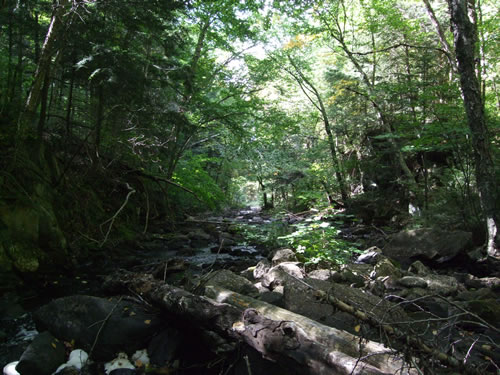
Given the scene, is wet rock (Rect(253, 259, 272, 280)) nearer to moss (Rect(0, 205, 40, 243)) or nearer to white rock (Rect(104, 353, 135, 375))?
white rock (Rect(104, 353, 135, 375))

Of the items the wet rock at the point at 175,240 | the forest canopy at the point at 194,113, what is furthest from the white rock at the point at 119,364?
the wet rock at the point at 175,240

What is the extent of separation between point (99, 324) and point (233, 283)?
76.0 inches

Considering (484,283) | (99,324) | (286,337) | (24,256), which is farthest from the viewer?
(484,283)

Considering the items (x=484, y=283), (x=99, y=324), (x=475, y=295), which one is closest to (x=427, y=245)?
(x=484, y=283)

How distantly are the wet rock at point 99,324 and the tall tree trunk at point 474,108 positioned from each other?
7332 mm

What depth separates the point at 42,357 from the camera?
2.82 metres

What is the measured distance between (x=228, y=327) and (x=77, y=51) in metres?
7.77

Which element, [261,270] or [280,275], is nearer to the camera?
[280,275]

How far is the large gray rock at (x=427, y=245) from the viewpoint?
24.4 ft

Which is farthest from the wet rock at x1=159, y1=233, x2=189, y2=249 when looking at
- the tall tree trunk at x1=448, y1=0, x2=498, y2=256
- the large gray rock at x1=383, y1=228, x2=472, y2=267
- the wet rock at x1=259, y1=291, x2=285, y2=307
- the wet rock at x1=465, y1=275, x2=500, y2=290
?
the tall tree trunk at x1=448, y1=0, x2=498, y2=256

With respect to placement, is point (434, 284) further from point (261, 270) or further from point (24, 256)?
point (24, 256)

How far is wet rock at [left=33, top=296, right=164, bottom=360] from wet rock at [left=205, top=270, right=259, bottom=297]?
1.18 meters

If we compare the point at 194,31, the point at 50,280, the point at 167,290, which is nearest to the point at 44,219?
the point at 50,280

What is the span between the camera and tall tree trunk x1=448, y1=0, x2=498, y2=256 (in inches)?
257
